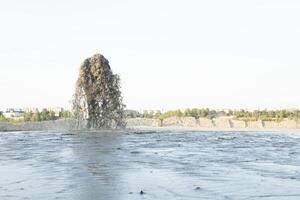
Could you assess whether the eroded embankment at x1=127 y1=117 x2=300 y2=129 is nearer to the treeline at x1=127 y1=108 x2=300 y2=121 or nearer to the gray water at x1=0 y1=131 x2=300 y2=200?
the treeline at x1=127 y1=108 x2=300 y2=121

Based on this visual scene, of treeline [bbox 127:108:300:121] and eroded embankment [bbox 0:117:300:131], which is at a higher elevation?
treeline [bbox 127:108:300:121]

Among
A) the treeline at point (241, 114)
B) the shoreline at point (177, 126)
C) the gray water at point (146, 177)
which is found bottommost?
the gray water at point (146, 177)

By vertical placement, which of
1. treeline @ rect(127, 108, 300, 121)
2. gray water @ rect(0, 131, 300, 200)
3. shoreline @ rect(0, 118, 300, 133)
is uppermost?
treeline @ rect(127, 108, 300, 121)

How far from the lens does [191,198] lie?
12781 millimetres

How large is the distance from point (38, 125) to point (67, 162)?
59.1 m

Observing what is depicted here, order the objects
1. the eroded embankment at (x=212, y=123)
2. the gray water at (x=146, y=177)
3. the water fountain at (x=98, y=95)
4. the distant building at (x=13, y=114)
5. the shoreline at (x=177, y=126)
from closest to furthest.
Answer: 1. the gray water at (x=146, y=177)
2. the water fountain at (x=98, y=95)
3. the shoreline at (x=177, y=126)
4. the eroded embankment at (x=212, y=123)
5. the distant building at (x=13, y=114)

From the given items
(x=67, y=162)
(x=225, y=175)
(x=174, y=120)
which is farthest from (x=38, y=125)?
(x=225, y=175)

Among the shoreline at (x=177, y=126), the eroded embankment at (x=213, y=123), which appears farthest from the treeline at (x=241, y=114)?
the shoreline at (x=177, y=126)

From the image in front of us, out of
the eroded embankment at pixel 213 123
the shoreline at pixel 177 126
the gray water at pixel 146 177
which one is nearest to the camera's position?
the gray water at pixel 146 177

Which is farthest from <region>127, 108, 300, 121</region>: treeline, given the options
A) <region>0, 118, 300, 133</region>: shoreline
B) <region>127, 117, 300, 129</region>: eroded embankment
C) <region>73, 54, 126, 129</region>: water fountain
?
<region>73, 54, 126, 129</region>: water fountain

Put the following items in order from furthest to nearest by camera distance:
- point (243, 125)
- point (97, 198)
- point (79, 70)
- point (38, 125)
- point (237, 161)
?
point (243, 125) → point (38, 125) → point (79, 70) → point (237, 161) → point (97, 198)

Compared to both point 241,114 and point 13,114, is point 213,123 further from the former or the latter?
point 13,114

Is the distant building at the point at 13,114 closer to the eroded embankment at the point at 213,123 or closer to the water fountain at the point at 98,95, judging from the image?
the eroded embankment at the point at 213,123

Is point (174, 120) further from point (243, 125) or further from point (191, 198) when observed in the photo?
point (191, 198)
